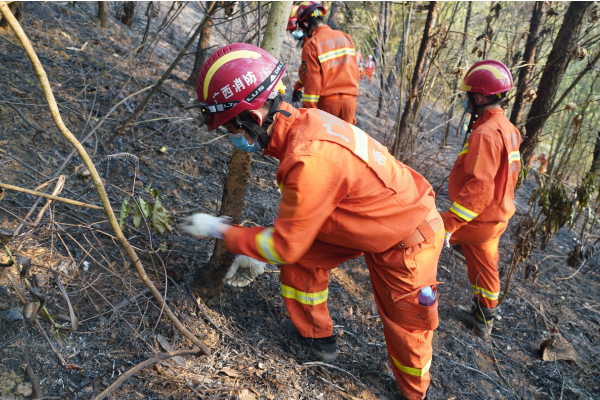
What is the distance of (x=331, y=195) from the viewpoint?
201 cm

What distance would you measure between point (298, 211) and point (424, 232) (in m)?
0.86

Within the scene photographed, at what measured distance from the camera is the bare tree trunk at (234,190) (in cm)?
250

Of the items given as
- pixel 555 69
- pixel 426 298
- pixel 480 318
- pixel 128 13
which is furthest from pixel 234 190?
pixel 128 13

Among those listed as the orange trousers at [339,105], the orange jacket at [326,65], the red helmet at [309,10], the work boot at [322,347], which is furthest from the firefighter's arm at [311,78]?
the work boot at [322,347]

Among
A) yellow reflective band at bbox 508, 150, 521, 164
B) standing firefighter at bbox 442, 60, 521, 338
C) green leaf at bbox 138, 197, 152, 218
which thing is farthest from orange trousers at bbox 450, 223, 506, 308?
green leaf at bbox 138, 197, 152, 218

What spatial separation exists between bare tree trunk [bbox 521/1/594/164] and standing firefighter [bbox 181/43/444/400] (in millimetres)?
3378

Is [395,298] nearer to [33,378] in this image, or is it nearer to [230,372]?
[230,372]

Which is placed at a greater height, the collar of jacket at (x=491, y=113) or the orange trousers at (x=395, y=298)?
the collar of jacket at (x=491, y=113)

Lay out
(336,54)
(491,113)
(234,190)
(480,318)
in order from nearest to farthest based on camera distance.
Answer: (234,190) → (491,113) → (480,318) → (336,54)

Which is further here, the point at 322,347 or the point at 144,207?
the point at 322,347

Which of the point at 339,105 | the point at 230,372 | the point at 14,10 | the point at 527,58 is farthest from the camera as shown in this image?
the point at 527,58

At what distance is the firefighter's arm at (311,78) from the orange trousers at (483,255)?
2632 millimetres

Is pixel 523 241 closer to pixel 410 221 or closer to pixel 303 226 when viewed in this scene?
pixel 410 221

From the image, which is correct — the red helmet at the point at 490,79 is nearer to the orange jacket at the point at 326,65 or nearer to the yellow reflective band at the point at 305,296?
the orange jacket at the point at 326,65
